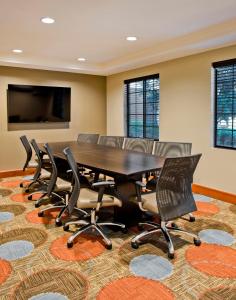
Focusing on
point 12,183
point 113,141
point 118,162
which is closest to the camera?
point 118,162

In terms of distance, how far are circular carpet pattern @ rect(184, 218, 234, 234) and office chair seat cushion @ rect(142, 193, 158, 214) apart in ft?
2.67

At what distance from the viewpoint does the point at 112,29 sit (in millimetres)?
3951

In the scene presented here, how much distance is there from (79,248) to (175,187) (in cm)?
114

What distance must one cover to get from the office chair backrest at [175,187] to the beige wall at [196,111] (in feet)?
6.43

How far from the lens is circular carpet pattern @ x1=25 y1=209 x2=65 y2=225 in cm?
356

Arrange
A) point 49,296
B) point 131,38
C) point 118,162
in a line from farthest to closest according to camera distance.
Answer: point 131,38
point 118,162
point 49,296

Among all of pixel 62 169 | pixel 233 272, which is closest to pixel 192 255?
pixel 233 272

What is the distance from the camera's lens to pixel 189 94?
16.1ft

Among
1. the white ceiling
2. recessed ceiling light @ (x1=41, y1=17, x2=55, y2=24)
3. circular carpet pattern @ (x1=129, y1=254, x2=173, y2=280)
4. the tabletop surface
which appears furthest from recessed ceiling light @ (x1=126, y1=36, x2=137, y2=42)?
circular carpet pattern @ (x1=129, y1=254, x2=173, y2=280)

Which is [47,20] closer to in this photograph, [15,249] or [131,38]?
[131,38]

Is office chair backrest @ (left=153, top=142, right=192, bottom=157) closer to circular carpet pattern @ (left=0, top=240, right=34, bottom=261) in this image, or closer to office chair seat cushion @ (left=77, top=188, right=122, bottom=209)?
office chair seat cushion @ (left=77, top=188, right=122, bottom=209)

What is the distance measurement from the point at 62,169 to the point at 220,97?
2.75m

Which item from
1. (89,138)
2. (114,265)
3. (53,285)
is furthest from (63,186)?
(89,138)

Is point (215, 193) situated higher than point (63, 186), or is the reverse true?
point (63, 186)
